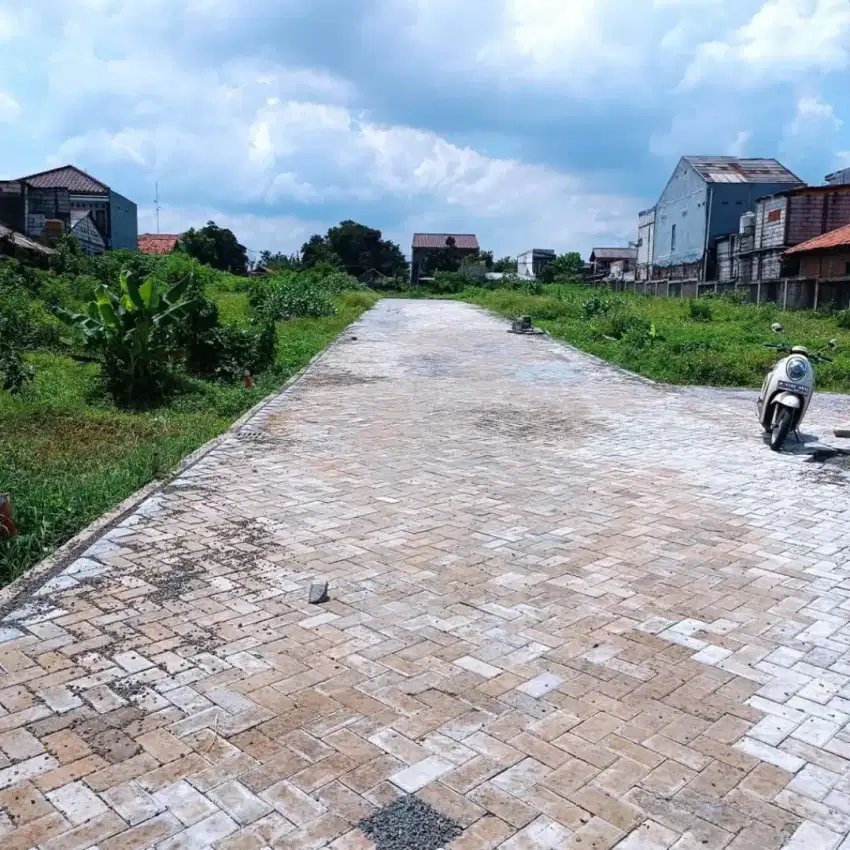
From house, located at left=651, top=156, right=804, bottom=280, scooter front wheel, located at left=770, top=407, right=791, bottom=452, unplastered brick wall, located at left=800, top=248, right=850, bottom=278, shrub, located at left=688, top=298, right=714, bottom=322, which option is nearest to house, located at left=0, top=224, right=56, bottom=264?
shrub, located at left=688, top=298, right=714, bottom=322

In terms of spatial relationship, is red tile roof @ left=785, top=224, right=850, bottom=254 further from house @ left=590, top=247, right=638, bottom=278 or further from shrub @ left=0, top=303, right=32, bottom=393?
house @ left=590, top=247, right=638, bottom=278

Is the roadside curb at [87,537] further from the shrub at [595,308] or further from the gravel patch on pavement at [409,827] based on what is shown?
the shrub at [595,308]

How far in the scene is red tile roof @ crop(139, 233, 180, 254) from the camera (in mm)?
61281

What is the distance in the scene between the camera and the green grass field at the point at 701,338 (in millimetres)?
14359

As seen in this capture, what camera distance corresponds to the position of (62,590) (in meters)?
4.37

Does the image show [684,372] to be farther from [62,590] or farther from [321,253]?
[321,253]

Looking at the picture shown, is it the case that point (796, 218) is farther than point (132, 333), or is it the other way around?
point (796, 218)

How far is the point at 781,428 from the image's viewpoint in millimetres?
8406

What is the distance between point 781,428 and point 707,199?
36.9 m

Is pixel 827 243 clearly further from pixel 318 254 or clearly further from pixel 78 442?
pixel 318 254

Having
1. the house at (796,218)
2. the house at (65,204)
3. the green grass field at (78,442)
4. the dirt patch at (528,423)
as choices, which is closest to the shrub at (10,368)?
the green grass field at (78,442)

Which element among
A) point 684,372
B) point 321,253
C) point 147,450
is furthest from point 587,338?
point 321,253

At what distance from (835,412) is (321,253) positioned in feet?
205

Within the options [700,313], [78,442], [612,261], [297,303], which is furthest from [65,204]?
[612,261]
